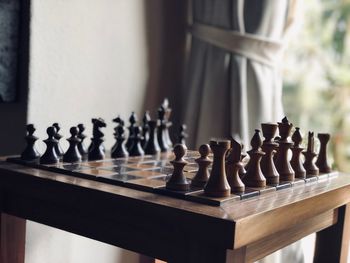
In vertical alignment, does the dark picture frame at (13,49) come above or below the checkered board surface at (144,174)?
above

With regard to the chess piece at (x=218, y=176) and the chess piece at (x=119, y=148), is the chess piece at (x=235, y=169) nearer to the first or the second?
the chess piece at (x=218, y=176)

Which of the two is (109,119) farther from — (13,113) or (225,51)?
(225,51)

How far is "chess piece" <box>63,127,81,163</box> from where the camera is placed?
49.7 inches

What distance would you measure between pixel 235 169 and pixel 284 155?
0.61 ft

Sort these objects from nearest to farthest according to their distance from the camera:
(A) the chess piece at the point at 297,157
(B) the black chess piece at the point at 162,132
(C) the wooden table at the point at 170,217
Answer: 1. (C) the wooden table at the point at 170,217
2. (A) the chess piece at the point at 297,157
3. (B) the black chess piece at the point at 162,132

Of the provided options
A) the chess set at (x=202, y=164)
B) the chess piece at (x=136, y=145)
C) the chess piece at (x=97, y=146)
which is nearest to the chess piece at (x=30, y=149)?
the chess set at (x=202, y=164)

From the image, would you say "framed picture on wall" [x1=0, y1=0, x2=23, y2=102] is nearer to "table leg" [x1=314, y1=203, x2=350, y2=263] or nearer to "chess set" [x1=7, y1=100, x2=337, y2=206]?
"chess set" [x1=7, y1=100, x2=337, y2=206]

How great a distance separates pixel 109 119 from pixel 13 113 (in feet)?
1.15

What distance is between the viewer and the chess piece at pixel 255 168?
1.06 m

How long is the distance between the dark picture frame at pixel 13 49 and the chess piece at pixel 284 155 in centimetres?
74

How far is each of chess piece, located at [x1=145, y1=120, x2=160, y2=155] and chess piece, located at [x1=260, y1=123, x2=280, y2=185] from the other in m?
0.48

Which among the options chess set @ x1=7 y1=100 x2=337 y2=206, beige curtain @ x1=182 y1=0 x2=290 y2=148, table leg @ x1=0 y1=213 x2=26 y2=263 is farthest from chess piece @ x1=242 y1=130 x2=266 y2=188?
beige curtain @ x1=182 y1=0 x2=290 y2=148

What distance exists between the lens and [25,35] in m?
1.45

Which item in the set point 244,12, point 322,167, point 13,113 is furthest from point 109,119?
point 322,167
